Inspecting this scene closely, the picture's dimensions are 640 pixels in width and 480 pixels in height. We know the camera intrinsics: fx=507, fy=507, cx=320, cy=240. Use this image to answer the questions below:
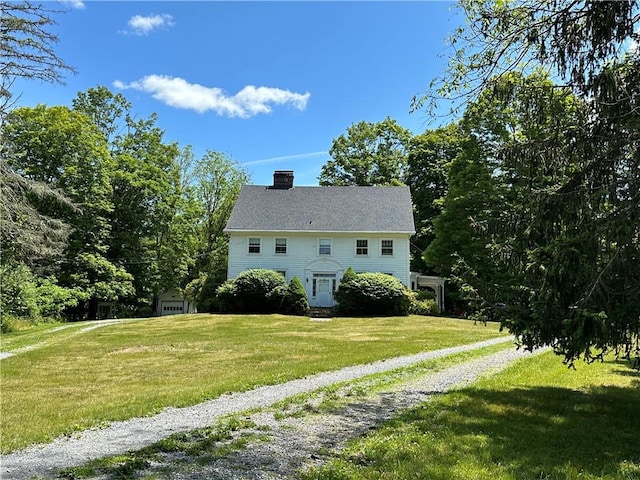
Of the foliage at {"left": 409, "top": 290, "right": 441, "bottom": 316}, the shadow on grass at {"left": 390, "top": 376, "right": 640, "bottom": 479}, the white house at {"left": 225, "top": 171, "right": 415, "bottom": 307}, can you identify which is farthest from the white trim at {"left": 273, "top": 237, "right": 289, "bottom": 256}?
the shadow on grass at {"left": 390, "top": 376, "right": 640, "bottom": 479}

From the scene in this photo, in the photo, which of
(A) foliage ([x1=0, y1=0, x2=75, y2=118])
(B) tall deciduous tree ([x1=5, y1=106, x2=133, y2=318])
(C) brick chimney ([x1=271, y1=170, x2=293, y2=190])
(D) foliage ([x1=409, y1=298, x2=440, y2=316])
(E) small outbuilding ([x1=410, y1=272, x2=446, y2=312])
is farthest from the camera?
(C) brick chimney ([x1=271, y1=170, x2=293, y2=190])

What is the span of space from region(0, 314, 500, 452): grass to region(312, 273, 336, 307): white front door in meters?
7.35

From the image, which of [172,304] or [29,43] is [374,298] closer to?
[29,43]

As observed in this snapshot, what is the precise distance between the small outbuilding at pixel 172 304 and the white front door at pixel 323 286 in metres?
14.1

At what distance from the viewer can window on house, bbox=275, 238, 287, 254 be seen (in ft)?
100

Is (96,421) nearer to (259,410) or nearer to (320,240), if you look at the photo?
(259,410)

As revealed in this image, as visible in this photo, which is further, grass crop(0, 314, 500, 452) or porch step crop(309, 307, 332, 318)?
porch step crop(309, 307, 332, 318)

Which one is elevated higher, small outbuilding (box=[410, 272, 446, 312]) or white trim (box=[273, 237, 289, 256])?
white trim (box=[273, 237, 289, 256])

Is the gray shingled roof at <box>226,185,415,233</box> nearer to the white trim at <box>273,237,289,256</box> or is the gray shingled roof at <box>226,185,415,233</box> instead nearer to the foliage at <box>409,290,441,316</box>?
the white trim at <box>273,237,289,256</box>

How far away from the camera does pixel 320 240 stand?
3052 centimetres

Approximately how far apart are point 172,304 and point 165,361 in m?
29.6

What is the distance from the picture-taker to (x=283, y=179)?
113 feet

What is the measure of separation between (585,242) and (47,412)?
7.48 metres

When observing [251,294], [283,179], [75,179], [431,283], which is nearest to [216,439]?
[251,294]
